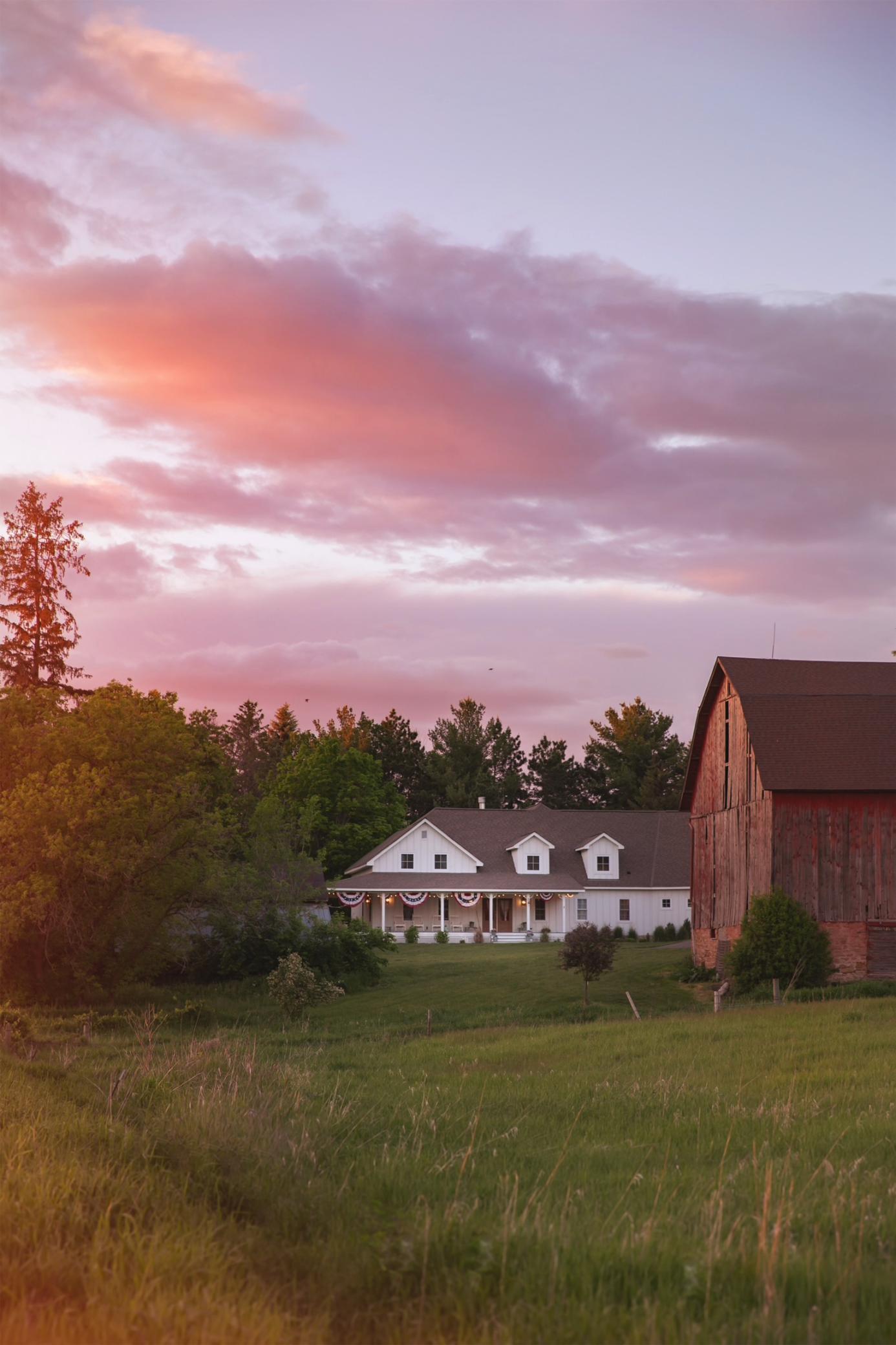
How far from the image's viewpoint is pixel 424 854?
235 feet

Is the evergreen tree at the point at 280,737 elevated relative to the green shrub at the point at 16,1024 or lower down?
elevated

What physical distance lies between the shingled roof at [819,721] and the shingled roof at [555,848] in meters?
25.4

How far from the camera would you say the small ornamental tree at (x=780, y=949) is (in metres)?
38.4

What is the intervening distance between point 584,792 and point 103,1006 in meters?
80.6

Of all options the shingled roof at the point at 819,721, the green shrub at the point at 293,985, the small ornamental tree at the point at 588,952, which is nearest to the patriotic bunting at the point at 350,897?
the shingled roof at the point at 819,721

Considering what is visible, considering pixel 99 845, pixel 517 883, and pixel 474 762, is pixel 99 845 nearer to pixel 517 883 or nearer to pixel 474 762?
pixel 517 883

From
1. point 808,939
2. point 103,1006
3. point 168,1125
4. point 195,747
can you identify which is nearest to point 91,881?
point 103,1006

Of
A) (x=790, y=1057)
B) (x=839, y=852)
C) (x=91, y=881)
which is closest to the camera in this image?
(x=790, y=1057)

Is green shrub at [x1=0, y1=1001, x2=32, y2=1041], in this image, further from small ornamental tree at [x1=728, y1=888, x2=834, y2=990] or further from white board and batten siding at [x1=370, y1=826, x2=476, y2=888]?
white board and batten siding at [x1=370, y1=826, x2=476, y2=888]

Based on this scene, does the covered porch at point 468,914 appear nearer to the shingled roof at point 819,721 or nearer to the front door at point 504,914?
the front door at point 504,914

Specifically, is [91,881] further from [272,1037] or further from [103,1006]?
[272,1037]

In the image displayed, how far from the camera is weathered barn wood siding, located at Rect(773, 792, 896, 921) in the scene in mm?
39844

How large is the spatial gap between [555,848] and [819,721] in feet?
109

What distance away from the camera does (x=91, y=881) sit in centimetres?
3653
